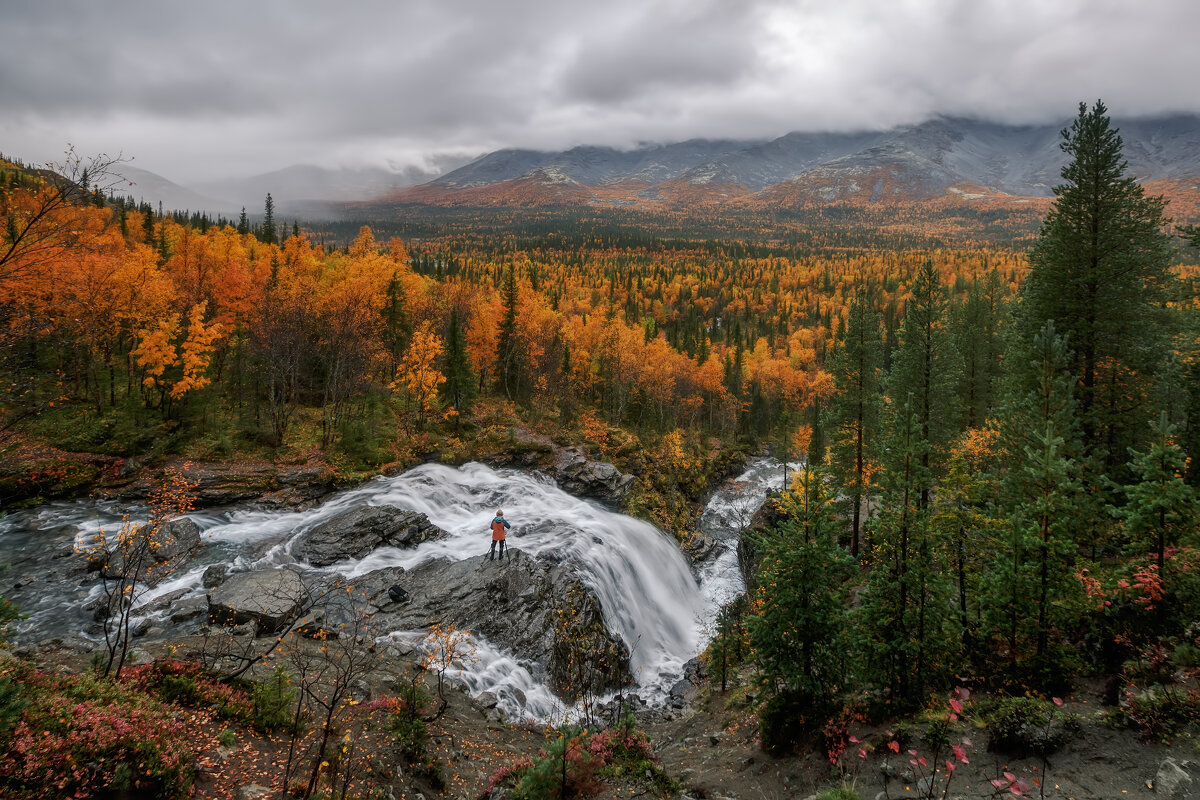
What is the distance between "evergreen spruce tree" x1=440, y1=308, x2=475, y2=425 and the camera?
43.2 metres

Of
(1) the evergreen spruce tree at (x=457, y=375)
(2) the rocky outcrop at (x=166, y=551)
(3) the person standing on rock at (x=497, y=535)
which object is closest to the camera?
(2) the rocky outcrop at (x=166, y=551)

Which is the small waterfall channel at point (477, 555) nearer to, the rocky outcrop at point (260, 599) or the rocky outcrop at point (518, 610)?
the rocky outcrop at point (518, 610)

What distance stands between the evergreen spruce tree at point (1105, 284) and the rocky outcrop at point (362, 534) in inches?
1179

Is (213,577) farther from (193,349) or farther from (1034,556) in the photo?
(1034,556)

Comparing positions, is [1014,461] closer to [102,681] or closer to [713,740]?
[713,740]

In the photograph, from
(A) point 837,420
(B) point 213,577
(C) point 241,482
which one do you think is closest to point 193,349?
(C) point 241,482

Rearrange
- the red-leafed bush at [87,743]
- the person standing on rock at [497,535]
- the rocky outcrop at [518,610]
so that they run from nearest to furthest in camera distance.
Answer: the red-leafed bush at [87,743] → the rocky outcrop at [518,610] → the person standing on rock at [497,535]

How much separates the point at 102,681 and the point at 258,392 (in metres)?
33.5

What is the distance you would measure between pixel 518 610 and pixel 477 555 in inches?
165

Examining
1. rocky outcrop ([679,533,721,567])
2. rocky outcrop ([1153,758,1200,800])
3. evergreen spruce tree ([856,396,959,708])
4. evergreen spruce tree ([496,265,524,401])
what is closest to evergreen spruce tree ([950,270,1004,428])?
rocky outcrop ([679,533,721,567])

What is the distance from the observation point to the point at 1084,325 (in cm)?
1972

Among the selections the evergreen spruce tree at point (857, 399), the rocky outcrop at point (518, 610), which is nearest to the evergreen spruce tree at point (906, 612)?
the rocky outcrop at point (518, 610)

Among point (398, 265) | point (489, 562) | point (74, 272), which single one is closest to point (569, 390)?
point (398, 265)

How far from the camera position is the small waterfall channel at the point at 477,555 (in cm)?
1848
